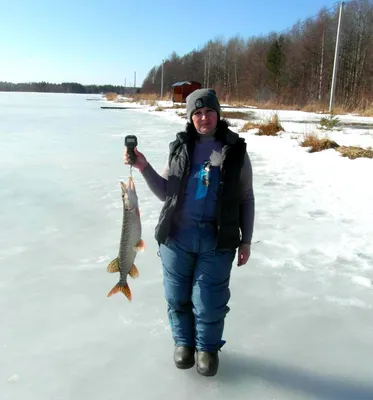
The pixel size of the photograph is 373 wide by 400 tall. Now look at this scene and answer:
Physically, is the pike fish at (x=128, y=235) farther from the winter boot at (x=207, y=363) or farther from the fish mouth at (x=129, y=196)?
the winter boot at (x=207, y=363)

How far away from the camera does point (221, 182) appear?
1.99 metres

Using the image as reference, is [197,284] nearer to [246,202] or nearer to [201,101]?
[246,202]

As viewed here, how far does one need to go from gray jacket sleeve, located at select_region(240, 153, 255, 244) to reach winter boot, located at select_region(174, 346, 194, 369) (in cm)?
66

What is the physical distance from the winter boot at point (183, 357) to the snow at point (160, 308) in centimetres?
5

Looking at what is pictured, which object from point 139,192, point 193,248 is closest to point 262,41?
point 139,192

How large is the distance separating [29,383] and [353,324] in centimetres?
196

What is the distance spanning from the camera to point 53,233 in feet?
13.3

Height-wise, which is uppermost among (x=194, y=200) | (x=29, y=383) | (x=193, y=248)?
(x=194, y=200)

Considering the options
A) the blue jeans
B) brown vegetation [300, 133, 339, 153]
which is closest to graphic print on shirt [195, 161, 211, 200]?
the blue jeans

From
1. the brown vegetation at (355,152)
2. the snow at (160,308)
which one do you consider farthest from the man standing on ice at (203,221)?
the brown vegetation at (355,152)

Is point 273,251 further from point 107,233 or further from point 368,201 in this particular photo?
point 368,201

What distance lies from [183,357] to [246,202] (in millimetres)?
895

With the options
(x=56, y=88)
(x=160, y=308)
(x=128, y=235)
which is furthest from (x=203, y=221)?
(x=56, y=88)

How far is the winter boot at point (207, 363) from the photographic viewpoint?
2.07 meters
